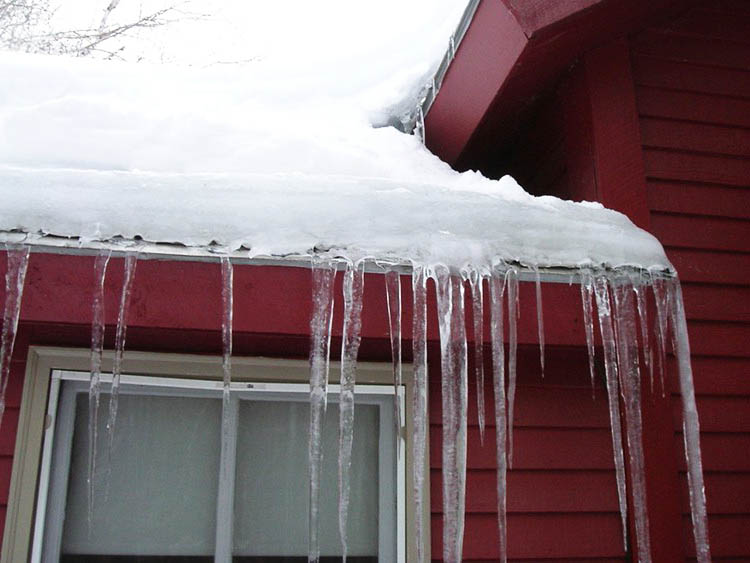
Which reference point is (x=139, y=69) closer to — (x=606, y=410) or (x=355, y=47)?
(x=355, y=47)

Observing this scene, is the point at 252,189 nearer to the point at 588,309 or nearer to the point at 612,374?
the point at 588,309

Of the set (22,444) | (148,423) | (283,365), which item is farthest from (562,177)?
(22,444)

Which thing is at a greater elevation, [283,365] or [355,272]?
[355,272]

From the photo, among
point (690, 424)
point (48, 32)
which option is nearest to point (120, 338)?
point (690, 424)

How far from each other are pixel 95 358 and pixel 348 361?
697 mm

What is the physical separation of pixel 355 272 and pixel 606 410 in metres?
0.97

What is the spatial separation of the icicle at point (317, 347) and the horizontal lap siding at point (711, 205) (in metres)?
1.14

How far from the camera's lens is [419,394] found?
6.42 ft

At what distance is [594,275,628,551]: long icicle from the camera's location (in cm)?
198

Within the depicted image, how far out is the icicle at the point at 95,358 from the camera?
1.76m

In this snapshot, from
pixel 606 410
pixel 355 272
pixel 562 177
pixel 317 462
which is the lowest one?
pixel 317 462

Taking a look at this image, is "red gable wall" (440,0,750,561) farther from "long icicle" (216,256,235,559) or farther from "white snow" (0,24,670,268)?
"long icicle" (216,256,235,559)

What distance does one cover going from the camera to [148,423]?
6.63ft

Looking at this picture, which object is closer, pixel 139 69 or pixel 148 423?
pixel 148 423
